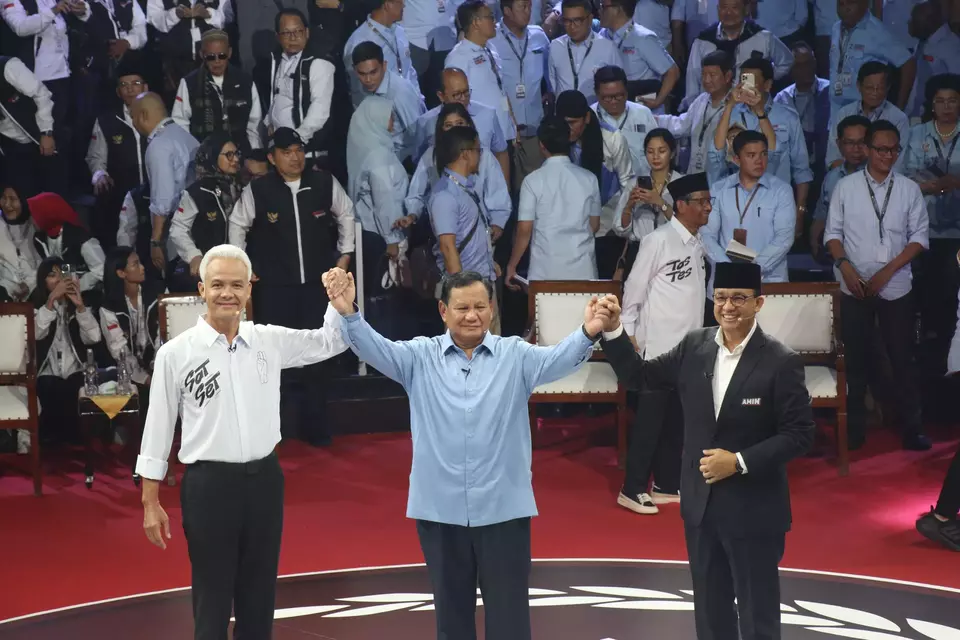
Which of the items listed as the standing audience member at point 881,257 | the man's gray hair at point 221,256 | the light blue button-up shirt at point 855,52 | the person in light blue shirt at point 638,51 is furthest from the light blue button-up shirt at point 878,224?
the man's gray hair at point 221,256

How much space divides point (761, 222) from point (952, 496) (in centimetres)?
206

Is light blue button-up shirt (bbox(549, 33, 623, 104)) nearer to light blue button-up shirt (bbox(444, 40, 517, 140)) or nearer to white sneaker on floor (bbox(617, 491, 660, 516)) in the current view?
light blue button-up shirt (bbox(444, 40, 517, 140))

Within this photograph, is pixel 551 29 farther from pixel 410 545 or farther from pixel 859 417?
pixel 410 545

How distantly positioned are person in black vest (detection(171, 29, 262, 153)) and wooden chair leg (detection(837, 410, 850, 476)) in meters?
3.93

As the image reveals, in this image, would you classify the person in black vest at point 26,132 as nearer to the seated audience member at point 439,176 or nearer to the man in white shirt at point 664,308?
the seated audience member at point 439,176

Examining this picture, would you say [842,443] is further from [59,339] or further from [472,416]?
[59,339]

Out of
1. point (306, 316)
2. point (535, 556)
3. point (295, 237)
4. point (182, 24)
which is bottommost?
point (535, 556)

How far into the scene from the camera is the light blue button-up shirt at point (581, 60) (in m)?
8.70

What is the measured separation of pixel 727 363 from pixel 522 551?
33.6 inches

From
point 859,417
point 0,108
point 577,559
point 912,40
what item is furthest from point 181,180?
point 912,40

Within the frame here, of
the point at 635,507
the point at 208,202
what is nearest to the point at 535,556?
the point at 635,507

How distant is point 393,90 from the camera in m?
8.26

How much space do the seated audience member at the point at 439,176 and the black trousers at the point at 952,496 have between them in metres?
3.04

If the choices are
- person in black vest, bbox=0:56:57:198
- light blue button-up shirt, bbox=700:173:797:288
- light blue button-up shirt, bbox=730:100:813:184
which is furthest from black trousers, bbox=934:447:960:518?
person in black vest, bbox=0:56:57:198
